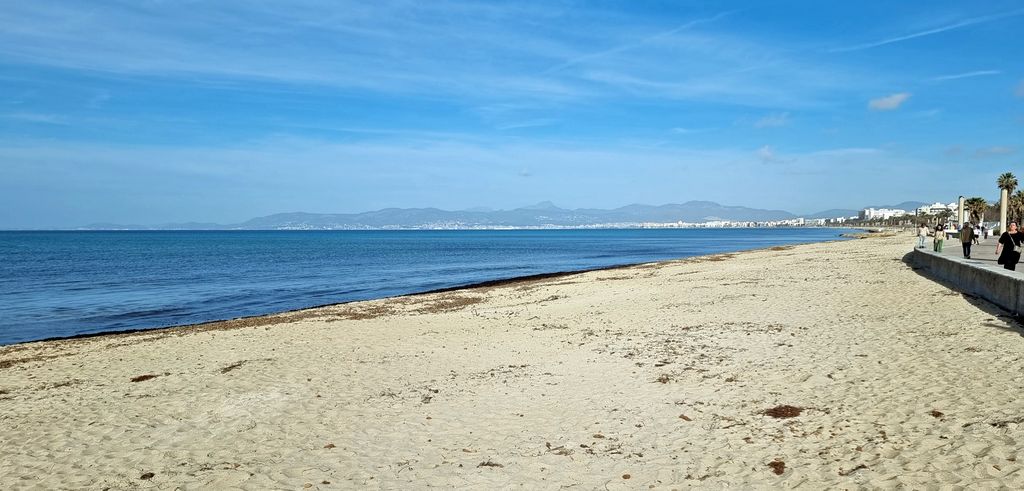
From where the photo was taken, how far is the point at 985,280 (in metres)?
15.7

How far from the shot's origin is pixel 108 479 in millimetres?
6461

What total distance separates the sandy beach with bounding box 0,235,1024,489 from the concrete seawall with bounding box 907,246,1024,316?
20.8 inches

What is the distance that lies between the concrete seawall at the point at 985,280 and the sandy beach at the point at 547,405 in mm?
529

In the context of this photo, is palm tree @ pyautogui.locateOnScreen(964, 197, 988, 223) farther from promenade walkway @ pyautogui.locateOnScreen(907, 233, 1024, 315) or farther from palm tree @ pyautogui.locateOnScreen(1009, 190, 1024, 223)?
promenade walkway @ pyautogui.locateOnScreen(907, 233, 1024, 315)

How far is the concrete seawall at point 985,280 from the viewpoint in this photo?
13344mm

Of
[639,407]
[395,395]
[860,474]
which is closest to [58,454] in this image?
[395,395]

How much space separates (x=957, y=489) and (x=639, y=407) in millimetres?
3624

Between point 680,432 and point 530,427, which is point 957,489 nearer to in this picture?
point 680,432

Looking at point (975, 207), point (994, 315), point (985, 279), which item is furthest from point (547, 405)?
point (975, 207)

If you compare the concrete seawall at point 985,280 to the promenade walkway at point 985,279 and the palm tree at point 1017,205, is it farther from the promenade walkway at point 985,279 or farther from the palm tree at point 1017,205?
the palm tree at point 1017,205

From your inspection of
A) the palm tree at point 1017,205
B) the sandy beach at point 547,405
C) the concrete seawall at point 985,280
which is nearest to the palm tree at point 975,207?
the palm tree at point 1017,205

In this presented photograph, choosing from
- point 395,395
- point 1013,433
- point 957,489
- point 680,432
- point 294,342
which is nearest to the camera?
point 957,489

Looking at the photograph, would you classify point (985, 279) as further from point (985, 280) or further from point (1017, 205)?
point (1017, 205)

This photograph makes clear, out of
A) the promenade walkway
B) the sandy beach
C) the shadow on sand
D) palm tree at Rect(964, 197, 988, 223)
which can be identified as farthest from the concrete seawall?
palm tree at Rect(964, 197, 988, 223)
